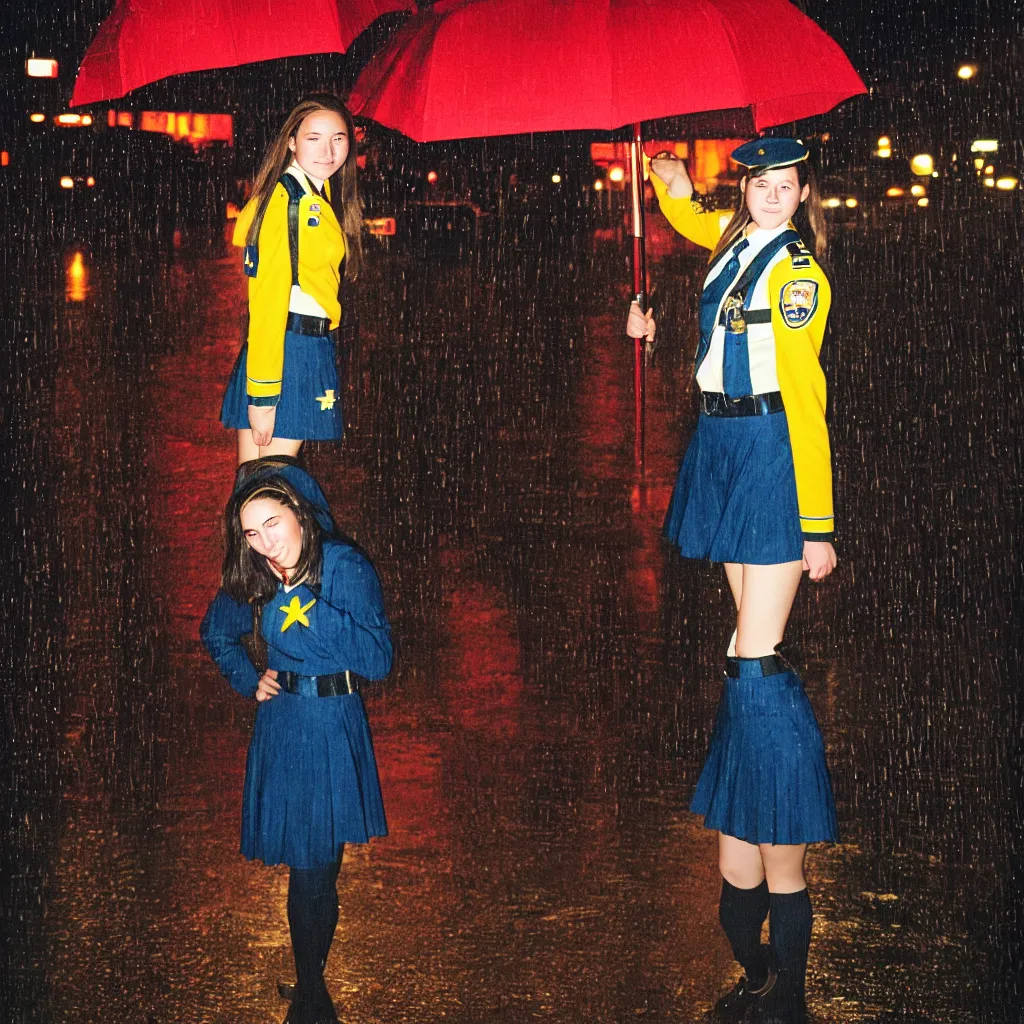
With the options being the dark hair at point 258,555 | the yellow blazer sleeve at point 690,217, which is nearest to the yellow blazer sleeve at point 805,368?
the yellow blazer sleeve at point 690,217

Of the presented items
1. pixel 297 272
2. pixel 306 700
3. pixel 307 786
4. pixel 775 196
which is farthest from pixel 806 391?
pixel 297 272

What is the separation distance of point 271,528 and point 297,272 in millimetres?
1745

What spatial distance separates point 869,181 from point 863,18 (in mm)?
26794

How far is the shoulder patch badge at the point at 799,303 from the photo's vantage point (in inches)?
195

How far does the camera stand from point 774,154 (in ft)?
16.5

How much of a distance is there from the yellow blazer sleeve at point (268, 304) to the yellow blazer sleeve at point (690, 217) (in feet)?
4.58

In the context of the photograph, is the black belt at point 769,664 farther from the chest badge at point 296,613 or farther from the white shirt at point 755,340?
the chest badge at point 296,613

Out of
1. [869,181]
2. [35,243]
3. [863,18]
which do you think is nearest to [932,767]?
[863,18]

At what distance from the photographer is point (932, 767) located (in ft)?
21.8

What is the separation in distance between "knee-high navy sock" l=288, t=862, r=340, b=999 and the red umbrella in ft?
7.27

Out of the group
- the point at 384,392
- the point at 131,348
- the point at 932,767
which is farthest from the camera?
the point at 131,348

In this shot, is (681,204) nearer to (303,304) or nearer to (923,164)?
(303,304)

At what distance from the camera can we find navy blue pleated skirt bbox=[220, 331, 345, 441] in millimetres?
6520

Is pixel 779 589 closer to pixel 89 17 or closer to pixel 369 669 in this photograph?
pixel 369 669
